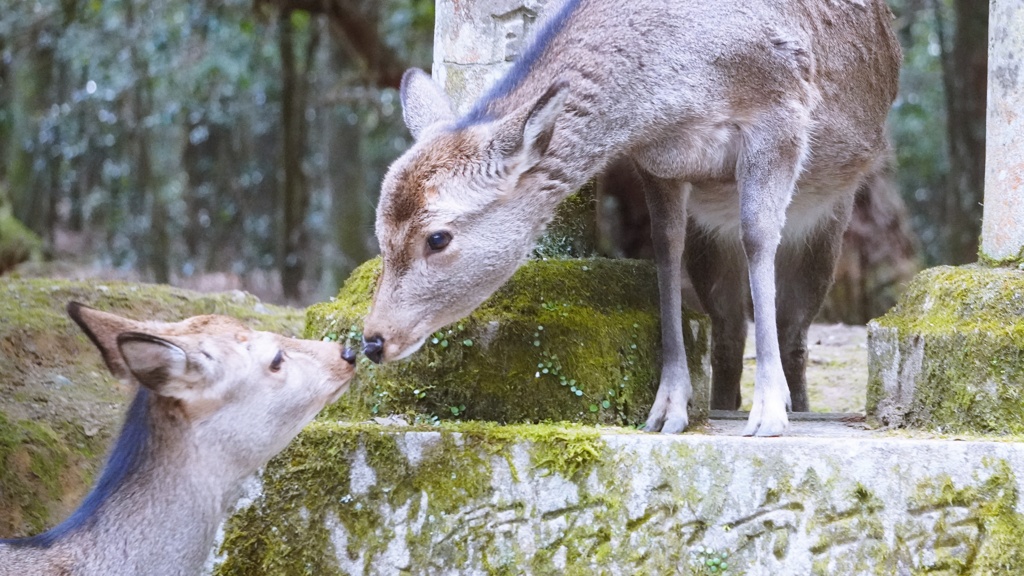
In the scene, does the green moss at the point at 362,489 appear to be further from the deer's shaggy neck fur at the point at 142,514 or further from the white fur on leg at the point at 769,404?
the white fur on leg at the point at 769,404

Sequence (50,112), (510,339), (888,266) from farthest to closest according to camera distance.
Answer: (50,112)
(888,266)
(510,339)

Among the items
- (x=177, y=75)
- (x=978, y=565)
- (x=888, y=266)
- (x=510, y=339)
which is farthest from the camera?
(x=177, y=75)

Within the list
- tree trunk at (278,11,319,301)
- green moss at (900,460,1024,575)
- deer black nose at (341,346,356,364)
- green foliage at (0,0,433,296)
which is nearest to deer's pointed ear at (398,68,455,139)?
deer black nose at (341,346,356,364)

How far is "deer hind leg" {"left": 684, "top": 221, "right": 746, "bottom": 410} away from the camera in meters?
6.63

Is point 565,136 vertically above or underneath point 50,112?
underneath

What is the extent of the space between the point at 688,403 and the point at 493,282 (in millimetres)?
1231

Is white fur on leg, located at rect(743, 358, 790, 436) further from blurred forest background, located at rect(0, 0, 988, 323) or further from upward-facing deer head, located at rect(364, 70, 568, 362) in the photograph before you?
blurred forest background, located at rect(0, 0, 988, 323)

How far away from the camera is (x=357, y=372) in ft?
17.8

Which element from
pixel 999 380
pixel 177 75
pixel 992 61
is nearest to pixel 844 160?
pixel 992 61

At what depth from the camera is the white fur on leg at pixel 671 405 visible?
5219 millimetres

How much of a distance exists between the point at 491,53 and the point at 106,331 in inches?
101

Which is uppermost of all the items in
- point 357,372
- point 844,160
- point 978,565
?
point 844,160

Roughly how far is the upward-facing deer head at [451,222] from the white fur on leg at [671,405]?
3.24ft

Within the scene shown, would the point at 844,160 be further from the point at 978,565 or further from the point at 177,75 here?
the point at 177,75
